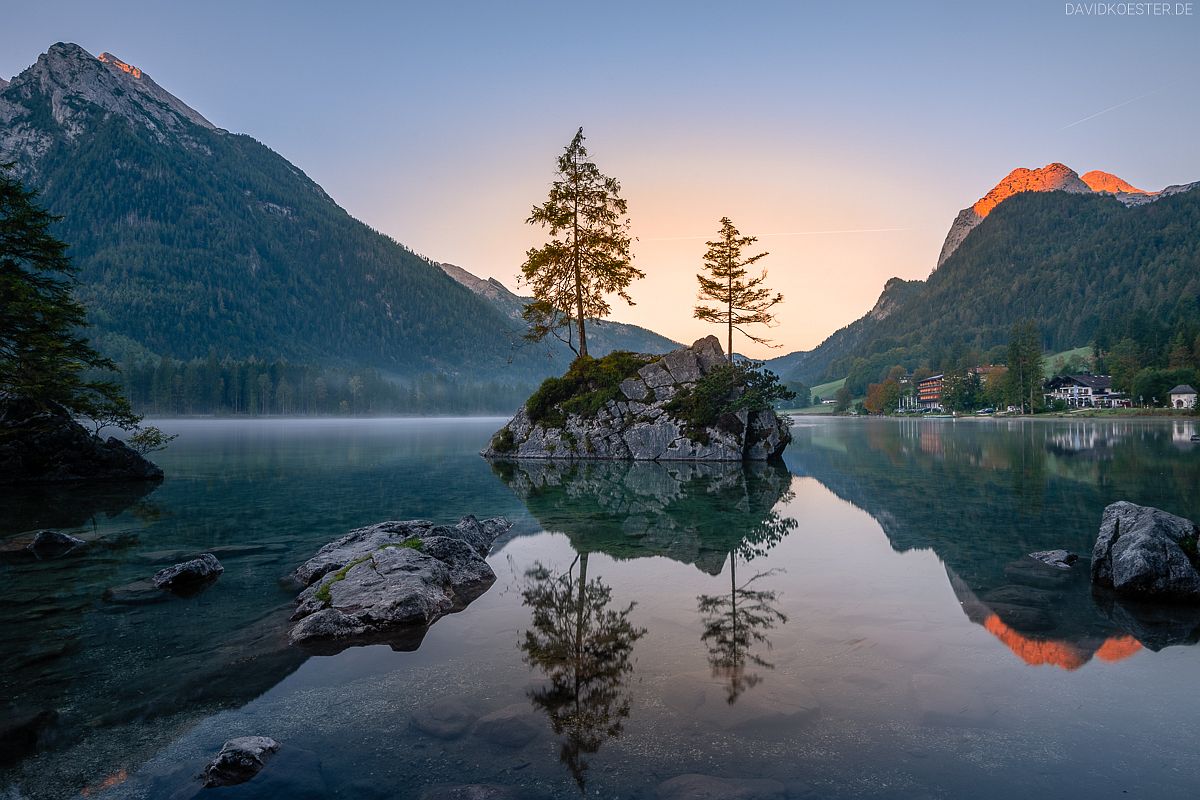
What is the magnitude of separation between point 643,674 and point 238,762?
4.63m

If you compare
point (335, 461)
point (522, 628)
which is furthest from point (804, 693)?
point (335, 461)

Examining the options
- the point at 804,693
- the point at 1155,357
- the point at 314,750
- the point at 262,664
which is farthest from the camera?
the point at 1155,357

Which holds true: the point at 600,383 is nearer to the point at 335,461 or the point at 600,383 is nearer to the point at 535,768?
the point at 335,461

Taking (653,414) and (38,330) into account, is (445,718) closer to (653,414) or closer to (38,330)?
(38,330)

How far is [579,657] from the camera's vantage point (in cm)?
859

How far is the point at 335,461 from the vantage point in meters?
43.0

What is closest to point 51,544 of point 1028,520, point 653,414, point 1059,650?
point 1059,650

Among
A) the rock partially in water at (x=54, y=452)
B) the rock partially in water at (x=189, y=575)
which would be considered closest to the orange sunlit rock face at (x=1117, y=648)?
the rock partially in water at (x=189, y=575)

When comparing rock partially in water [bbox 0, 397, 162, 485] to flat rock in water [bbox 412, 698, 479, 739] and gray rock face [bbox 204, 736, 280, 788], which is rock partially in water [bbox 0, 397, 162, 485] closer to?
gray rock face [bbox 204, 736, 280, 788]

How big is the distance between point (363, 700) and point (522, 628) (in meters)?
3.04

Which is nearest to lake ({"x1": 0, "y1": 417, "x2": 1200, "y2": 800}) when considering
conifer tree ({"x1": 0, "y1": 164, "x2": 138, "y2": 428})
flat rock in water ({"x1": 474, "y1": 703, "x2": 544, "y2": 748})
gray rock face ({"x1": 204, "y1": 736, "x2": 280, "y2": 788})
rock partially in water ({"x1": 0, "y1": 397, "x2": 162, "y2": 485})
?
flat rock in water ({"x1": 474, "y1": 703, "x2": 544, "y2": 748})

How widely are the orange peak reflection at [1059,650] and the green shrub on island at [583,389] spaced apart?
3609 centimetres

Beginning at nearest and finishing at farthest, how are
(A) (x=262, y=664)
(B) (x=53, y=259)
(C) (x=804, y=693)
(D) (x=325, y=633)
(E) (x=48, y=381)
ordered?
(C) (x=804, y=693), (A) (x=262, y=664), (D) (x=325, y=633), (E) (x=48, y=381), (B) (x=53, y=259)

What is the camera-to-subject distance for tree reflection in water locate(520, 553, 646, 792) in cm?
650
